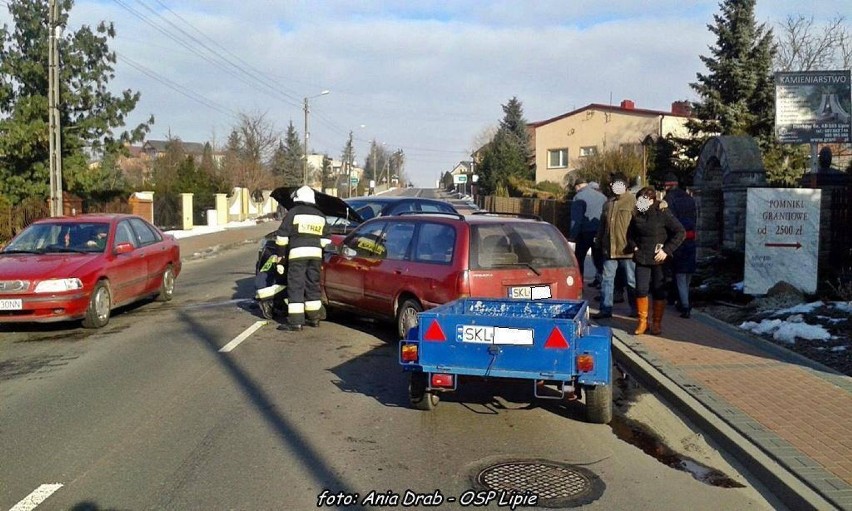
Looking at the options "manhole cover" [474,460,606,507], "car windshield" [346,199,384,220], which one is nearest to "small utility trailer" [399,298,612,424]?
"manhole cover" [474,460,606,507]

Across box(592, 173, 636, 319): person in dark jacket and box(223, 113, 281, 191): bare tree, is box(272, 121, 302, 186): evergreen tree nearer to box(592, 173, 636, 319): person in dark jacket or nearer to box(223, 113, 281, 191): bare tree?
box(223, 113, 281, 191): bare tree

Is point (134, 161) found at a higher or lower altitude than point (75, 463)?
higher

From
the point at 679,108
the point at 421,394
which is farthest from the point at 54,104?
the point at 679,108

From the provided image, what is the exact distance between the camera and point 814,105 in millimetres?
13852

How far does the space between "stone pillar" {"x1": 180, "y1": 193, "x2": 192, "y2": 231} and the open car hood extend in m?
25.8

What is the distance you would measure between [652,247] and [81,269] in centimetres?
713

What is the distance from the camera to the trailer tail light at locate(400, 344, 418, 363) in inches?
256

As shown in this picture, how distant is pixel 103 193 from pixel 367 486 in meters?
29.7

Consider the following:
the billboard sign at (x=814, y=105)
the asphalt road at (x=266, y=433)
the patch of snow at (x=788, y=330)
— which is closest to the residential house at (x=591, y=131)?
the billboard sign at (x=814, y=105)

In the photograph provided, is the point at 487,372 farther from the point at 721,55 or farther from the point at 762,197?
the point at 721,55

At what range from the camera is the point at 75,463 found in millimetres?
5434

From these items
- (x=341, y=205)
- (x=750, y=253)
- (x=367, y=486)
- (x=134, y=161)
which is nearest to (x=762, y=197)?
(x=750, y=253)

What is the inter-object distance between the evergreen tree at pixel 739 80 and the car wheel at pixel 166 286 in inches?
967

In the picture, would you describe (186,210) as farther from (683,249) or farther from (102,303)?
(683,249)
